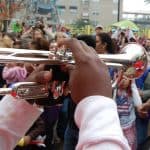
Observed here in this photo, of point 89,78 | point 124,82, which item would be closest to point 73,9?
point 124,82

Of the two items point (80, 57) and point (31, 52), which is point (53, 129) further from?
point (80, 57)

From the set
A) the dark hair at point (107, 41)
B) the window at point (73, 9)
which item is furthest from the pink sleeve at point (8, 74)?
the window at point (73, 9)

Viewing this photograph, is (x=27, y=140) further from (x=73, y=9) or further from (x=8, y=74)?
(x=73, y=9)

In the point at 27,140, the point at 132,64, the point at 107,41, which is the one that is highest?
the point at 132,64

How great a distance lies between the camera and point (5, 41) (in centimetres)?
445

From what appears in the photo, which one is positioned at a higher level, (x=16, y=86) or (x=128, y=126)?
(x=16, y=86)

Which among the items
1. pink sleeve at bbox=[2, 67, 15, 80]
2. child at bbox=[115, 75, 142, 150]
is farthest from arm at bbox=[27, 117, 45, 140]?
child at bbox=[115, 75, 142, 150]

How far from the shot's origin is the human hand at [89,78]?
0.66 meters

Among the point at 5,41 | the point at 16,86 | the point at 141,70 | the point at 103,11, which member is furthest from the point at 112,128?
the point at 103,11

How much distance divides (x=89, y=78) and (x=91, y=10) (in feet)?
168

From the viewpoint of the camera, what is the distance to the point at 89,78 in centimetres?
67

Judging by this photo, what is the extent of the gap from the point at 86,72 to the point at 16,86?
0.94ft

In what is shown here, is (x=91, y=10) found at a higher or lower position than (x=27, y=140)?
lower

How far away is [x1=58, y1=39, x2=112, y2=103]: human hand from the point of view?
0.66m
